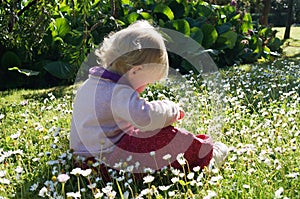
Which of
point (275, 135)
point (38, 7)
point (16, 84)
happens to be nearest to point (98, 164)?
point (275, 135)

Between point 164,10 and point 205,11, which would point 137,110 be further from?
point 205,11

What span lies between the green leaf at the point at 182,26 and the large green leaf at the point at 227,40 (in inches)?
33.9

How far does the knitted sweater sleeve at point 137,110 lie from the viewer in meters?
2.82

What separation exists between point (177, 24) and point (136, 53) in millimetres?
5497

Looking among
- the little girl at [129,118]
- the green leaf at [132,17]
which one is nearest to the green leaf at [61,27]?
the green leaf at [132,17]

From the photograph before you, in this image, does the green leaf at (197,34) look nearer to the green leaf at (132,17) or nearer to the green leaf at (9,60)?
the green leaf at (132,17)

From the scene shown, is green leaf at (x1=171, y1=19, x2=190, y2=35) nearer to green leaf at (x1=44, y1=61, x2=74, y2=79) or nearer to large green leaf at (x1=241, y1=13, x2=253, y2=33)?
green leaf at (x1=44, y1=61, x2=74, y2=79)

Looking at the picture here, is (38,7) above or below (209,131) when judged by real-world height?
above

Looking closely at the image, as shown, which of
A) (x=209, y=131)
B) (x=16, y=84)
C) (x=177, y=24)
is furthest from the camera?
(x=177, y=24)

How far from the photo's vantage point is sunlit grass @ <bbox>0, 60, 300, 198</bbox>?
2482 millimetres

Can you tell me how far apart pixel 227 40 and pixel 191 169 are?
20.0ft

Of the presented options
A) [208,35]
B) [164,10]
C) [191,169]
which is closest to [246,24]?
[208,35]

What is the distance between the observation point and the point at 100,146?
119 inches

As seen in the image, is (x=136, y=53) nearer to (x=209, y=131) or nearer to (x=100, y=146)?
(x=100, y=146)
